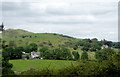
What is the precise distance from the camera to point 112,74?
5.59m

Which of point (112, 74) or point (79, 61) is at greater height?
point (79, 61)

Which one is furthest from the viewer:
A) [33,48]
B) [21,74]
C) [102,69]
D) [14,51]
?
[33,48]

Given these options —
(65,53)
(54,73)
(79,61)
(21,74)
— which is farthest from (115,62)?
(65,53)

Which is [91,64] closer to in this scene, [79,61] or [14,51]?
[79,61]

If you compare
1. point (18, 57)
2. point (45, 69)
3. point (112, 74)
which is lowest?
point (18, 57)

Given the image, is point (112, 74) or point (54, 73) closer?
point (54, 73)

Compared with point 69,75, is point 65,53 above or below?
below

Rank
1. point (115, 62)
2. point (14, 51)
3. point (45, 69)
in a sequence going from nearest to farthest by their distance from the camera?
point (45, 69), point (115, 62), point (14, 51)

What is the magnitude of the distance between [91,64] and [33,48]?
63577 mm

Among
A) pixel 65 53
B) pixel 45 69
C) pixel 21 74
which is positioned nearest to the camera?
pixel 21 74

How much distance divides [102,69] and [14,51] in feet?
150

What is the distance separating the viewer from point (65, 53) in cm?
5069

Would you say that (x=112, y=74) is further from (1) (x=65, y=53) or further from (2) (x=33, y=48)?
(2) (x=33, y=48)

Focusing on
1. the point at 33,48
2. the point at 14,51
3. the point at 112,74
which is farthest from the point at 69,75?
the point at 33,48
